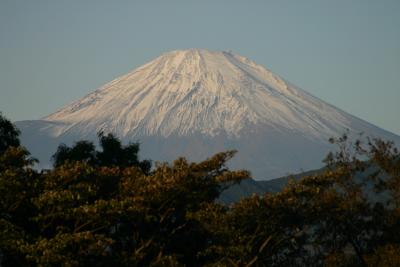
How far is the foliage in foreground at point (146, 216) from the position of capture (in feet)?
116

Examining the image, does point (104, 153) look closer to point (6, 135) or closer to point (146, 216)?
point (6, 135)

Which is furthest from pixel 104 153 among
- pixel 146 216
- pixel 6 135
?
pixel 146 216

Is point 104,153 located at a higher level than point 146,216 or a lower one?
higher

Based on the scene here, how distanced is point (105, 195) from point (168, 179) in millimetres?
4857

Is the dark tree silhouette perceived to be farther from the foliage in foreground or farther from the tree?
the tree

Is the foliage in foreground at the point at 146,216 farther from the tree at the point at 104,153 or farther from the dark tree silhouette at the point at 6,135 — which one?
the tree at the point at 104,153

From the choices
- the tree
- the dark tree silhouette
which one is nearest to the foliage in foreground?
the dark tree silhouette

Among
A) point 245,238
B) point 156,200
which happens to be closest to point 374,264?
point 245,238

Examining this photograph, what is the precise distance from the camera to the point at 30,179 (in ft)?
124

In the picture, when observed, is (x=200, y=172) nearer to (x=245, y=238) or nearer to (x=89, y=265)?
(x=245, y=238)

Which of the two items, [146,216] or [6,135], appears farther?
[6,135]

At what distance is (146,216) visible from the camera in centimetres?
3750

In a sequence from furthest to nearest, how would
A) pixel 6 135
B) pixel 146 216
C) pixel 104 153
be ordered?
pixel 104 153, pixel 6 135, pixel 146 216

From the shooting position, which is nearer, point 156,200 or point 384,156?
point 156,200
